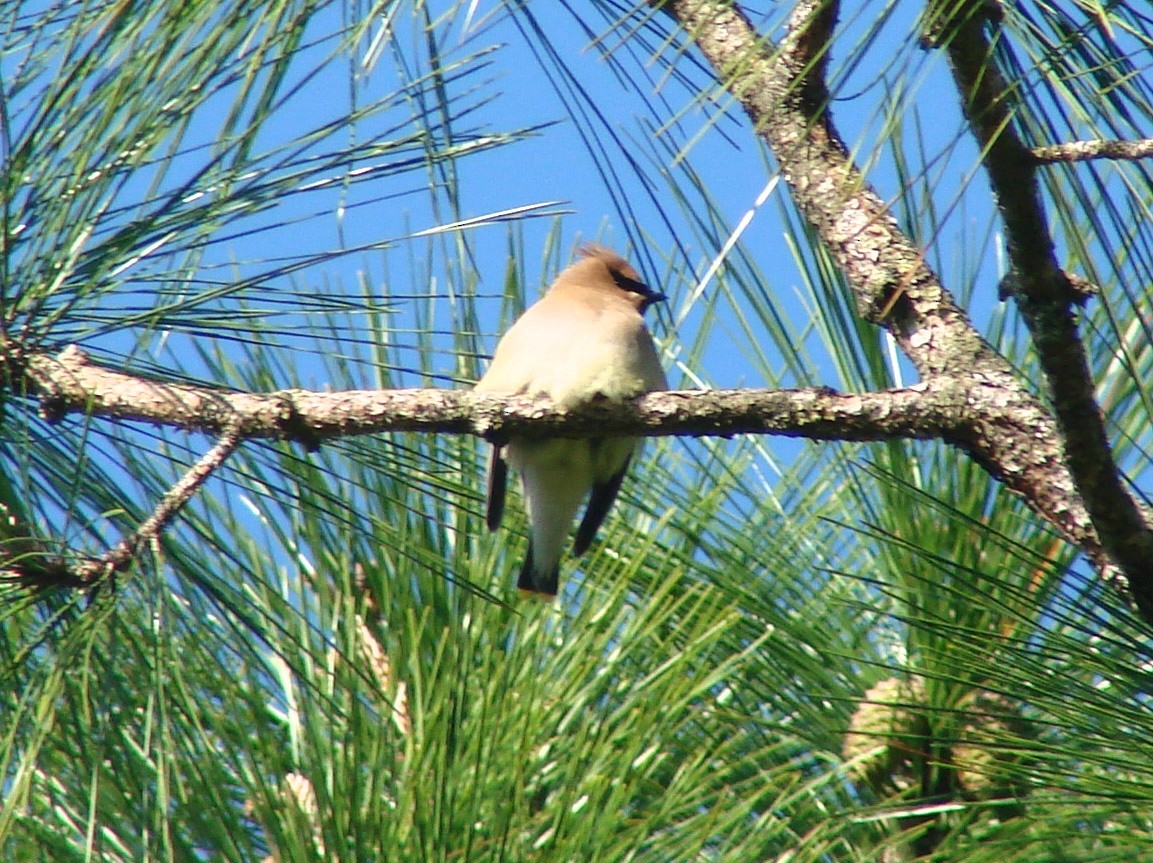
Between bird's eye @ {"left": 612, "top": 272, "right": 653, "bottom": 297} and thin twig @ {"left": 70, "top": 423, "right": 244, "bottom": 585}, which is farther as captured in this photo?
bird's eye @ {"left": 612, "top": 272, "right": 653, "bottom": 297}

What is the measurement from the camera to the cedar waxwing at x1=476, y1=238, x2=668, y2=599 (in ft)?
9.18

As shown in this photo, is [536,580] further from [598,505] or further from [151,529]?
[151,529]

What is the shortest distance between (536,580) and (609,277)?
3.78 feet

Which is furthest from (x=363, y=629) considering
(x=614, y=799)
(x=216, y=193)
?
(x=216, y=193)

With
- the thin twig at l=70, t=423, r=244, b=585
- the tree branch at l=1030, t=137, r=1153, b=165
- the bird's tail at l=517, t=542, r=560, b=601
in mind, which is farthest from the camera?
the bird's tail at l=517, t=542, r=560, b=601

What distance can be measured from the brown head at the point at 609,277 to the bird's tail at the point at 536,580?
96 centimetres

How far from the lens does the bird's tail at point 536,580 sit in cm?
275

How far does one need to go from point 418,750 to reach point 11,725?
0.69 metres

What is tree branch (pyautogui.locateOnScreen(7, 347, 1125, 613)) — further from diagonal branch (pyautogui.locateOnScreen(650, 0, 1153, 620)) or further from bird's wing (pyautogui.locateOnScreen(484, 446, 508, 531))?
bird's wing (pyautogui.locateOnScreen(484, 446, 508, 531))

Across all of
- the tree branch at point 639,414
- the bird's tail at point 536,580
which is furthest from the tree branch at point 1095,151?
the bird's tail at point 536,580

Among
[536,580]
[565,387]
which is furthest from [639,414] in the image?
[536,580]

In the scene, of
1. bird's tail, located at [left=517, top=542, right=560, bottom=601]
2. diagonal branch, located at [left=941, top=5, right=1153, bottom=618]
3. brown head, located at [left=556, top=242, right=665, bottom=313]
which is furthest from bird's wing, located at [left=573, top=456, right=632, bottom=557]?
diagonal branch, located at [left=941, top=5, right=1153, bottom=618]

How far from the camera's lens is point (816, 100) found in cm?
198

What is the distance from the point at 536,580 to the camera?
2865 mm
